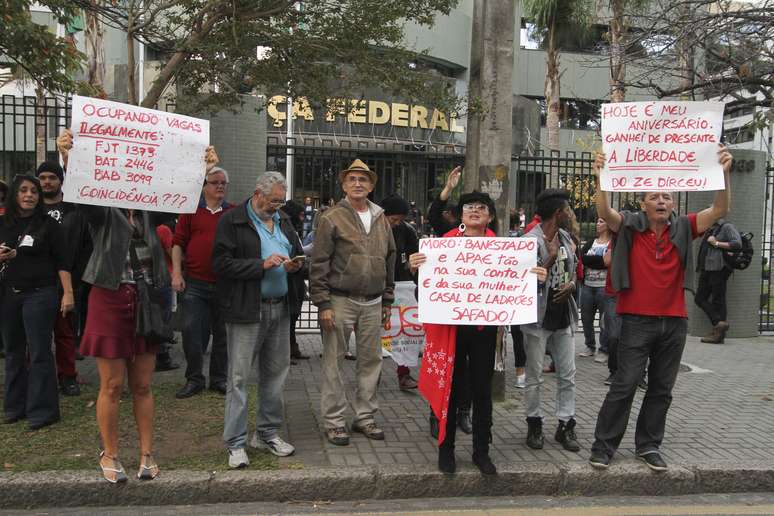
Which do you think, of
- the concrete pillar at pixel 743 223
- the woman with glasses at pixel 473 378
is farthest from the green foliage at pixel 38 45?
the concrete pillar at pixel 743 223

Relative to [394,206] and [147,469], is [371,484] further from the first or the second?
[394,206]

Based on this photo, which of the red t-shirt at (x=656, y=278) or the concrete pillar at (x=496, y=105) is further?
the concrete pillar at (x=496, y=105)

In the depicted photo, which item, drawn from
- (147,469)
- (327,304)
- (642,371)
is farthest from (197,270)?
(642,371)

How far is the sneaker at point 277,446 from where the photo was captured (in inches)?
193

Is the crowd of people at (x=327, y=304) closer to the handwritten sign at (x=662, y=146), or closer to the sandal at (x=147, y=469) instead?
the sandal at (x=147, y=469)

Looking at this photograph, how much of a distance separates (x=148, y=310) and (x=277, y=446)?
1.39 meters

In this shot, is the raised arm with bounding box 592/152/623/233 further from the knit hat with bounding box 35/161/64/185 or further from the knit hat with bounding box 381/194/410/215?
the knit hat with bounding box 35/161/64/185

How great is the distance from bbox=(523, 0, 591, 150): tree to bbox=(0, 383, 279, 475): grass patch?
21.4 m

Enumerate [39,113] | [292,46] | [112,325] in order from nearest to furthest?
1. [112,325]
2. [292,46]
3. [39,113]

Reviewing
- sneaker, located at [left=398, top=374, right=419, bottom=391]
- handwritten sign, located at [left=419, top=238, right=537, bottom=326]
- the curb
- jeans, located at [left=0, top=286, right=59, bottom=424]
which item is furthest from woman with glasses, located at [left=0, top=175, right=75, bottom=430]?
sneaker, located at [left=398, top=374, right=419, bottom=391]

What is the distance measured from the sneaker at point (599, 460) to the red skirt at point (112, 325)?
324 centimetres

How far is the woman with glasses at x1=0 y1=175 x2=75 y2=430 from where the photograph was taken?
5305mm

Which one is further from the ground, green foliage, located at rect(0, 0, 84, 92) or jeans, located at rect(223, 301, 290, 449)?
green foliage, located at rect(0, 0, 84, 92)

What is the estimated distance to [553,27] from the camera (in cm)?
2588
